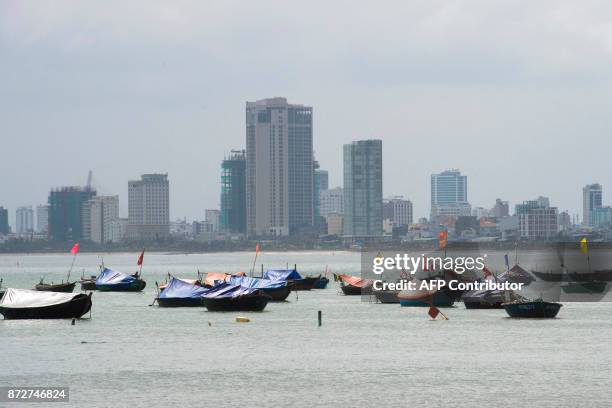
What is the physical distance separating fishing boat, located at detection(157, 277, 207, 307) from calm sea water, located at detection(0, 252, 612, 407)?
8188 mm

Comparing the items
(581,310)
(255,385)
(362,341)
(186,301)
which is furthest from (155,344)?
(581,310)

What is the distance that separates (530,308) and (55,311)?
34.8 metres

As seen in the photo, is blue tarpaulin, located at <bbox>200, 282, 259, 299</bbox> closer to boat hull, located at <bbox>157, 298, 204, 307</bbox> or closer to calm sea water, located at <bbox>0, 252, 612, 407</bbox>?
calm sea water, located at <bbox>0, 252, 612, 407</bbox>

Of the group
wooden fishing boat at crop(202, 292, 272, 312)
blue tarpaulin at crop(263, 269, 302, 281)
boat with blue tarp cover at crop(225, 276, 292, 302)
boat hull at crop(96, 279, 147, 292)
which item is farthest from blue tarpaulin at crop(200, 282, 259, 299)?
boat hull at crop(96, 279, 147, 292)

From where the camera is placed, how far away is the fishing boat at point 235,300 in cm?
11656

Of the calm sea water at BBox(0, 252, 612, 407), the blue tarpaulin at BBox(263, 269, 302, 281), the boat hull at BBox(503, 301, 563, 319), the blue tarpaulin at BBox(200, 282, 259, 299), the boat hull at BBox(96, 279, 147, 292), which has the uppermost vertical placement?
the blue tarpaulin at BBox(263, 269, 302, 281)

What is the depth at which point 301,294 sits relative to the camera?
16088 cm

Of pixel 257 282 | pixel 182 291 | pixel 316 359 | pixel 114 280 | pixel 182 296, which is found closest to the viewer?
pixel 316 359

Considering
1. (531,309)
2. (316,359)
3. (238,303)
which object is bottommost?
(316,359)

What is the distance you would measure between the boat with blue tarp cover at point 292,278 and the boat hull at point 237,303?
29.8 meters

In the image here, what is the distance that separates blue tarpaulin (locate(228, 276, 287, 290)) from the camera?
133 m

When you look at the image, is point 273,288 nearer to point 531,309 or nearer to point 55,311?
point 55,311

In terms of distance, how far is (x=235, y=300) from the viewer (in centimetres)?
11650

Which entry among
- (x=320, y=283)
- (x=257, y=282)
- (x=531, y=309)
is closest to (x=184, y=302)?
(x=257, y=282)
